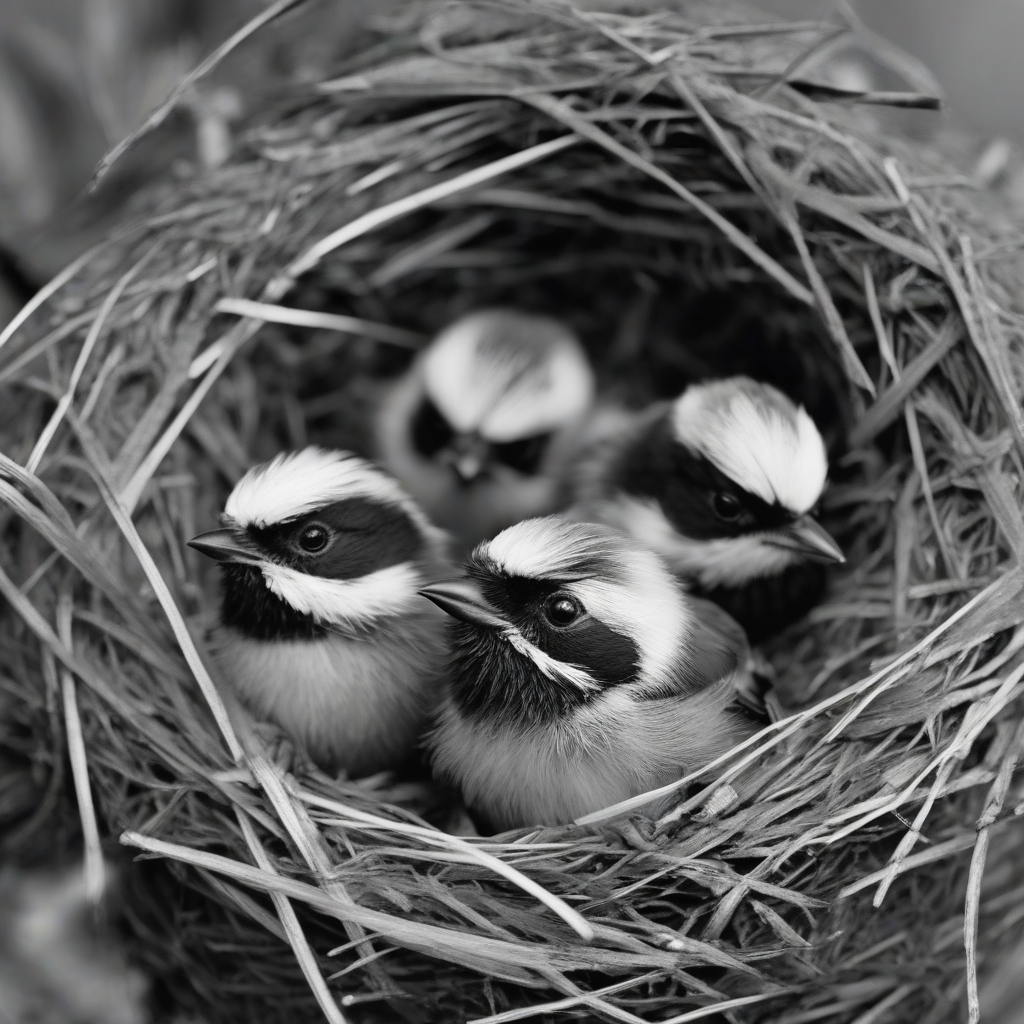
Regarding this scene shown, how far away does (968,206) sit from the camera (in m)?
2.35

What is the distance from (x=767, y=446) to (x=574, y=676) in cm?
65

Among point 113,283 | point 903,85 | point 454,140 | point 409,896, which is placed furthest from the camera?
point 903,85

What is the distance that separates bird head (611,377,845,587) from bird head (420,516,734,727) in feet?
1.13

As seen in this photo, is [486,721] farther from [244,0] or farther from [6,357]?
[244,0]

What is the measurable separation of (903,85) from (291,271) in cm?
172

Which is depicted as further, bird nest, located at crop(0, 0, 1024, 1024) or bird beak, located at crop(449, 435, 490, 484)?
bird beak, located at crop(449, 435, 490, 484)

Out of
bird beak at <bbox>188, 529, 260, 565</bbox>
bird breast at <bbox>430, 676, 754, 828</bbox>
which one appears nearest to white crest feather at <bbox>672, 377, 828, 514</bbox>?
bird breast at <bbox>430, 676, 754, 828</bbox>

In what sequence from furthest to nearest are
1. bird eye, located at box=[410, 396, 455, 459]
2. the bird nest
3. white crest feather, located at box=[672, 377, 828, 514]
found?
bird eye, located at box=[410, 396, 455, 459]
white crest feather, located at box=[672, 377, 828, 514]
the bird nest

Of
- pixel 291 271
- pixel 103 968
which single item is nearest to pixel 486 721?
pixel 103 968

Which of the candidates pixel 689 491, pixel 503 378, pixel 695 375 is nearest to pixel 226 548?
pixel 503 378

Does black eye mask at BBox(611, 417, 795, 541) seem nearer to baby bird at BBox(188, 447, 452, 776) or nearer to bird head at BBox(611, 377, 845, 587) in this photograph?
bird head at BBox(611, 377, 845, 587)

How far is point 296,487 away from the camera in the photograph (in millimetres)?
1994

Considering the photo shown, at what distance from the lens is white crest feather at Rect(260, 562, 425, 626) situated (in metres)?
2.05

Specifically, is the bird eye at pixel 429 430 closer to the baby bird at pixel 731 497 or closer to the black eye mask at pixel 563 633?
the baby bird at pixel 731 497
